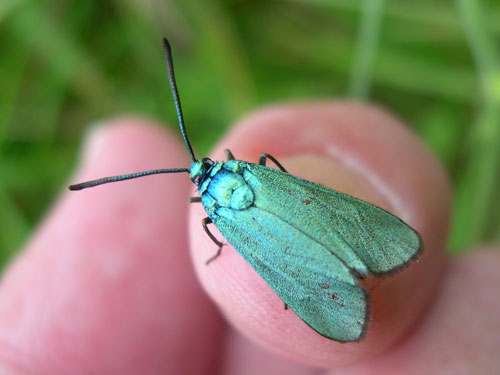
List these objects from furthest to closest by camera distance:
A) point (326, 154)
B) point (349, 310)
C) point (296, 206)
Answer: point (326, 154), point (296, 206), point (349, 310)

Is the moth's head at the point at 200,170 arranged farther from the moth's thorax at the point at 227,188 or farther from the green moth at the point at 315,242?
the green moth at the point at 315,242

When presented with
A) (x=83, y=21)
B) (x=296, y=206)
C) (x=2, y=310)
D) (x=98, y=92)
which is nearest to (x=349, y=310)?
(x=296, y=206)

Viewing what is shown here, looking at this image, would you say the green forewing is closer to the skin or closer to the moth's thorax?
the moth's thorax

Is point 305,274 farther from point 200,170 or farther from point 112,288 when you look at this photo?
point 112,288

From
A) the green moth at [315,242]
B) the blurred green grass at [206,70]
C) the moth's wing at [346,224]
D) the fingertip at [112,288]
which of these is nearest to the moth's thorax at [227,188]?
the green moth at [315,242]

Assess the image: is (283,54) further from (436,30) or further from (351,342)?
(351,342)
